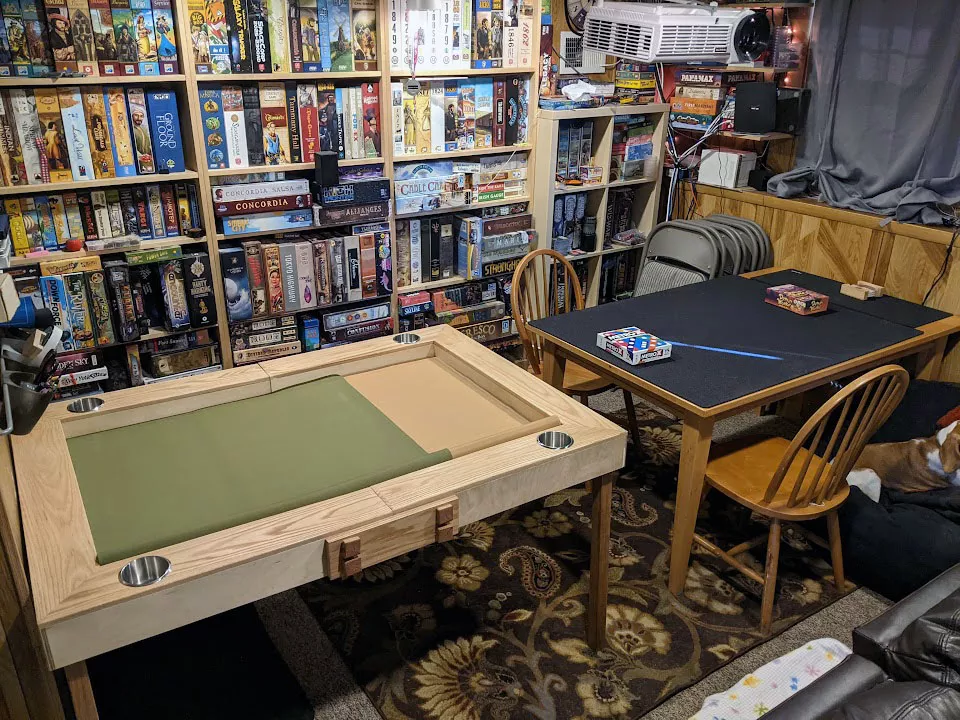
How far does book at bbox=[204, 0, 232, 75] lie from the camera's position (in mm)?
3004

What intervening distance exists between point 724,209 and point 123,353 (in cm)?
306

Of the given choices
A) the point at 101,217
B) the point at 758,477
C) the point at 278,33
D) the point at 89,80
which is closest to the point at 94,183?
the point at 101,217

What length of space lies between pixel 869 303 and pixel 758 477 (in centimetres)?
115

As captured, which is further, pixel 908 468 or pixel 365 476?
pixel 908 468

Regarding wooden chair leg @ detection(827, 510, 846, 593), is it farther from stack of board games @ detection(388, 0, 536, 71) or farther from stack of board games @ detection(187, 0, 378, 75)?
stack of board games @ detection(187, 0, 378, 75)

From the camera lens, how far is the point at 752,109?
12.4 feet

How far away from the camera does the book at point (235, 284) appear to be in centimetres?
328

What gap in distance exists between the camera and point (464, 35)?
3617mm

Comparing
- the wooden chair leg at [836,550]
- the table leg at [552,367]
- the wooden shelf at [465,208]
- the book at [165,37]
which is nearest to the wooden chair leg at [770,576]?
the wooden chair leg at [836,550]

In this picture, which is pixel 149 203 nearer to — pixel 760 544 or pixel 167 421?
pixel 167 421

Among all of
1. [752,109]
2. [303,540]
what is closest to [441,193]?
[752,109]

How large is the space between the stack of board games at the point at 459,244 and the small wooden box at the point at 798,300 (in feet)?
4.32

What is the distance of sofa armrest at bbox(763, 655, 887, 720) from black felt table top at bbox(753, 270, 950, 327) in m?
1.79

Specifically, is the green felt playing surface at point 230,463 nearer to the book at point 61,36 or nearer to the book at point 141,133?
the book at point 141,133
